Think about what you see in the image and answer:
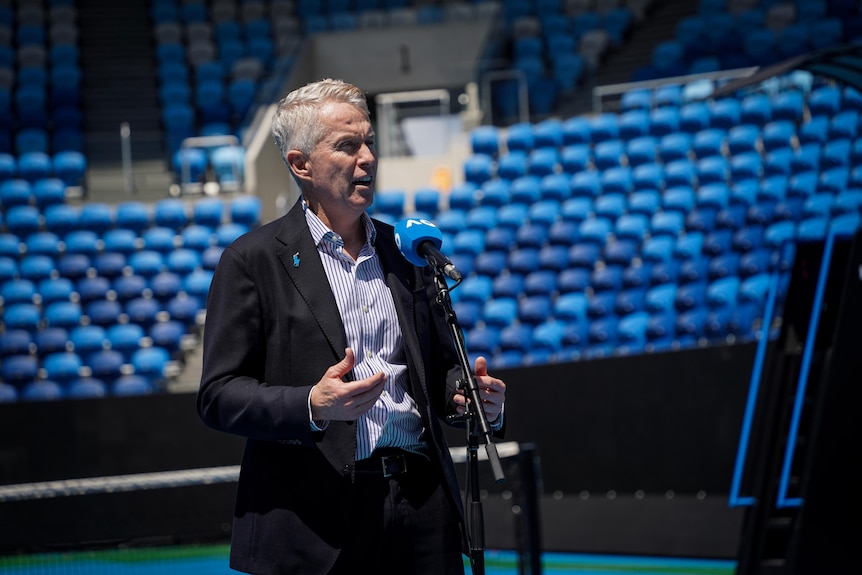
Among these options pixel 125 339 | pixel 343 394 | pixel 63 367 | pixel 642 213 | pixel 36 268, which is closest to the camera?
pixel 343 394

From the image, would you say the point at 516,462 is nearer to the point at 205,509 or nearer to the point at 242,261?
the point at 205,509

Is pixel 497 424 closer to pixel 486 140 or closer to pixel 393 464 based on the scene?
pixel 393 464

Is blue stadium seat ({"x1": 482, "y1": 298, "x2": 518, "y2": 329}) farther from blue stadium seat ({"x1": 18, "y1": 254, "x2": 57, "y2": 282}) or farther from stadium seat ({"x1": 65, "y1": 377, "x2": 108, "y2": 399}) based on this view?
blue stadium seat ({"x1": 18, "y1": 254, "x2": 57, "y2": 282})

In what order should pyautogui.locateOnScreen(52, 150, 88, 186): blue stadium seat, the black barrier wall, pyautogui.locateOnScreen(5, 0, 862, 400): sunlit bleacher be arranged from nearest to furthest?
the black barrier wall
pyautogui.locateOnScreen(5, 0, 862, 400): sunlit bleacher
pyautogui.locateOnScreen(52, 150, 88, 186): blue stadium seat

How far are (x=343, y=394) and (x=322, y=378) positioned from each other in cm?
13

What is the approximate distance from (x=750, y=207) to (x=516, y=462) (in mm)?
7300

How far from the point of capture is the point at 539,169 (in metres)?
13.3

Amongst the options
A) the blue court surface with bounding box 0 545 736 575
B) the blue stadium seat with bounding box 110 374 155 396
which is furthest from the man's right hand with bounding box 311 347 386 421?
the blue stadium seat with bounding box 110 374 155 396

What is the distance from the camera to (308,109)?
99.8 inches

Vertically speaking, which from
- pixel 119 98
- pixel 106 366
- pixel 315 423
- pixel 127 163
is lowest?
pixel 106 366

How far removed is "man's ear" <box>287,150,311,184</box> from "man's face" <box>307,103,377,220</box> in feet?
0.05

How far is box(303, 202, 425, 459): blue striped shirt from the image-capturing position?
2479mm

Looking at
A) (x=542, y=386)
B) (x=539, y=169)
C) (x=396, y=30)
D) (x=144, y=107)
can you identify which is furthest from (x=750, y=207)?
A: (x=144, y=107)

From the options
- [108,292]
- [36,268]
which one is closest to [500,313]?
[108,292]
